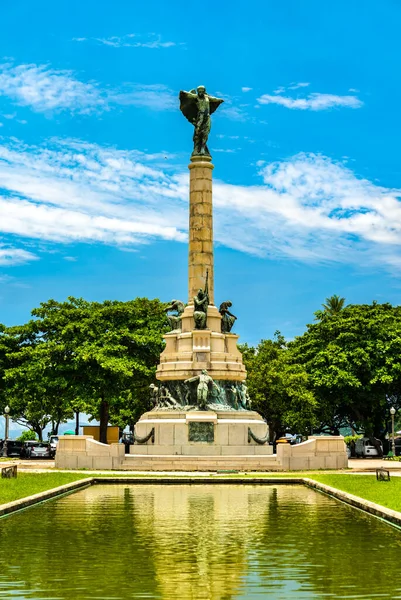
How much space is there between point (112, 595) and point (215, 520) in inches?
311

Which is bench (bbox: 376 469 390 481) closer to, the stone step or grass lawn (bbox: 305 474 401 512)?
grass lawn (bbox: 305 474 401 512)

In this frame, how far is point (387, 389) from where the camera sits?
212ft

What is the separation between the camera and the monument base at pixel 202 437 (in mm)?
39781

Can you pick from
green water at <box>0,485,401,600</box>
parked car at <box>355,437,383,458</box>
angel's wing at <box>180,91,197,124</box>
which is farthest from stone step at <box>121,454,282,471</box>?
parked car at <box>355,437,383,458</box>

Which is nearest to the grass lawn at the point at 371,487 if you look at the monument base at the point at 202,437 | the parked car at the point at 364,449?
the monument base at the point at 202,437

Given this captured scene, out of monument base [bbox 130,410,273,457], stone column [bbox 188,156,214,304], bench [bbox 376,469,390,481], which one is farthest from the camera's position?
stone column [bbox 188,156,214,304]

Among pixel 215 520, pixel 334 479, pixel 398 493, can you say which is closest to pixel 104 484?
pixel 334 479

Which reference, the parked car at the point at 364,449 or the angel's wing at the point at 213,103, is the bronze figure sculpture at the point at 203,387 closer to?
the angel's wing at the point at 213,103

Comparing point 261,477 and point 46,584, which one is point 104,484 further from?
point 46,584

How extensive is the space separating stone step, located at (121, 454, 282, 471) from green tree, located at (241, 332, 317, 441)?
26.0 m

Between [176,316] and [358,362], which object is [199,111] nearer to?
[176,316]

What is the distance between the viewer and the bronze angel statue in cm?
4841

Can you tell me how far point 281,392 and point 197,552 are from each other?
53.0 meters

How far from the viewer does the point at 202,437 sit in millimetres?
40281
